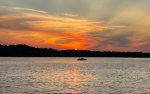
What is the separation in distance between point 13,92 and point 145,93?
28029 millimetres

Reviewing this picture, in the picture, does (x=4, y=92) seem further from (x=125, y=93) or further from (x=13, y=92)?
(x=125, y=93)

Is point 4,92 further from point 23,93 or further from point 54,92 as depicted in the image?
point 54,92

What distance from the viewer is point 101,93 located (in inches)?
1730

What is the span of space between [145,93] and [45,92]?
69.9 feet

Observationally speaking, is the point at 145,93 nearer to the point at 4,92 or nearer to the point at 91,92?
the point at 91,92

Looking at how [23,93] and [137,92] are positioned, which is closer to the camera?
[23,93]

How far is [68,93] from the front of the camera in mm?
43375

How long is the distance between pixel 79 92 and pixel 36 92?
357 inches

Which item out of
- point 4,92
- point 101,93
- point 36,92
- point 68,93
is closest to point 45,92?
point 36,92

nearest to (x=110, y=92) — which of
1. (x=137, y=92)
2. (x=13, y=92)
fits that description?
(x=137, y=92)

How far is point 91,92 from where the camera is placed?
4497cm

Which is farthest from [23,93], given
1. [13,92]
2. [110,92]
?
[110,92]

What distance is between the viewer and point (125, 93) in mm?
44469

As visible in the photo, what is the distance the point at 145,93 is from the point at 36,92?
2319 centimetres
